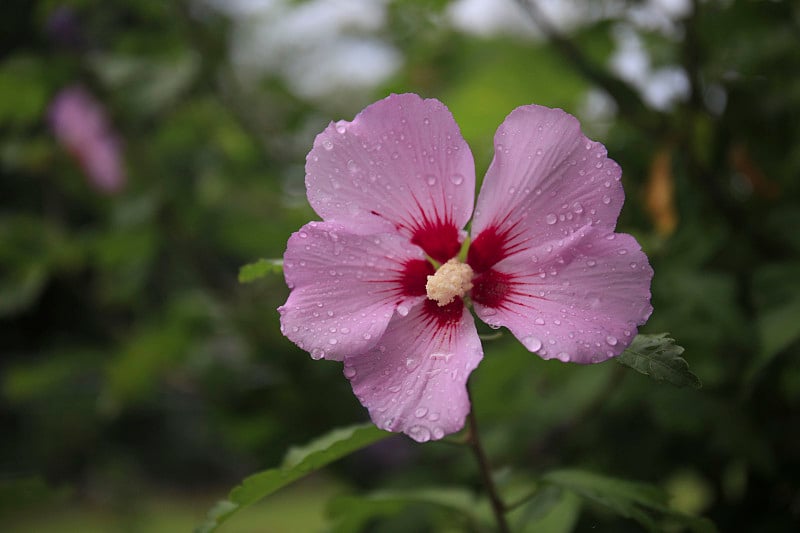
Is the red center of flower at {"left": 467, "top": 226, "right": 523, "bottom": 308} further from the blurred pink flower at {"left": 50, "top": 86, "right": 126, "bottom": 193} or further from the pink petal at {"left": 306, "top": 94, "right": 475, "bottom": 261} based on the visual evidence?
the blurred pink flower at {"left": 50, "top": 86, "right": 126, "bottom": 193}

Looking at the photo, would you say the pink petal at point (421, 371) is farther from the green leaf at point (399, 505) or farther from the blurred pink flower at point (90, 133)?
the blurred pink flower at point (90, 133)

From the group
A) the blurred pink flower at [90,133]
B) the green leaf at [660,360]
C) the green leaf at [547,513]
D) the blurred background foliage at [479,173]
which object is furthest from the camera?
the blurred pink flower at [90,133]

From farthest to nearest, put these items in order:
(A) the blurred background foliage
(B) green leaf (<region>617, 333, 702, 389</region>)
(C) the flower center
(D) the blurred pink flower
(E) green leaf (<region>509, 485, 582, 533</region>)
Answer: (D) the blurred pink flower, (A) the blurred background foliage, (E) green leaf (<region>509, 485, 582, 533</region>), (C) the flower center, (B) green leaf (<region>617, 333, 702, 389</region>)

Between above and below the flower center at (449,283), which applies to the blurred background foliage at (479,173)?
below

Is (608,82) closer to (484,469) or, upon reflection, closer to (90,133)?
(484,469)

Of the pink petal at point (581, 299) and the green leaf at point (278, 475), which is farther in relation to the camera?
the green leaf at point (278, 475)

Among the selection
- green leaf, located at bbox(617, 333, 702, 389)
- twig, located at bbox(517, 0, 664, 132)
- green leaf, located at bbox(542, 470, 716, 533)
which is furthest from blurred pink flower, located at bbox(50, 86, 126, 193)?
green leaf, located at bbox(617, 333, 702, 389)

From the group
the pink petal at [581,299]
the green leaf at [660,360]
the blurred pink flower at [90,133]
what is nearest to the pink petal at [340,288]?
the pink petal at [581,299]
